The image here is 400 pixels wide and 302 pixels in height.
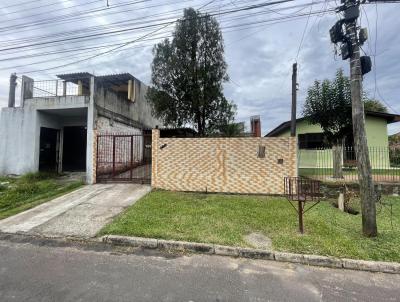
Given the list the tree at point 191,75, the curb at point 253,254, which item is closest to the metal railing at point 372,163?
the tree at point 191,75

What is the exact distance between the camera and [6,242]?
5.35 meters

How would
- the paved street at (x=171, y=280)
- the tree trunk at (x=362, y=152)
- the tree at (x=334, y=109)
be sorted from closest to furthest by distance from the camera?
1. the paved street at (x=171, y=280)
2. the tree trunk at (x=362, y=152)
3. the tree at (x=334, y=109)

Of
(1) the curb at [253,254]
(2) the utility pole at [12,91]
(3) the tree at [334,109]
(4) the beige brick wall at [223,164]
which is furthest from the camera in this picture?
(2) the utility pole at [12,91]

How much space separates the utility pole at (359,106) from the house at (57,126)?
9418 millimetres

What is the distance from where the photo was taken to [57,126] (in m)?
13.5

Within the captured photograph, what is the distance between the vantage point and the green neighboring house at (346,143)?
13945 mm

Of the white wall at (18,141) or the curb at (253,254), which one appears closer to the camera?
the curb at (253,254)

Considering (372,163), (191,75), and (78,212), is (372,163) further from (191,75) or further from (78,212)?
(78,212)

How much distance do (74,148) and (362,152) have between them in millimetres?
13596

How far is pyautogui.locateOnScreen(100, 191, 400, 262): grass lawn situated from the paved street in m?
0.68

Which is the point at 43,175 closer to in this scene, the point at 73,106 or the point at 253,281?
the point at 73,106

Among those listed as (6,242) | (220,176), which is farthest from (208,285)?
(220,176)

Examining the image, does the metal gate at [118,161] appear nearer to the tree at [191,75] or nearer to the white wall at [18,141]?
the tree at [191,75]

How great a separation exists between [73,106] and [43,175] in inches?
134
